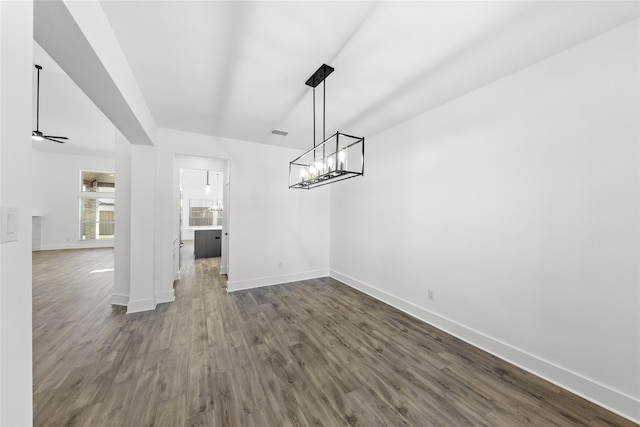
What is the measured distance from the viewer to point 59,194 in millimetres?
7578

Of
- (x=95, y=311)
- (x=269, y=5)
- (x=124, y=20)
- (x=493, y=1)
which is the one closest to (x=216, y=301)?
(x=95, y=311)

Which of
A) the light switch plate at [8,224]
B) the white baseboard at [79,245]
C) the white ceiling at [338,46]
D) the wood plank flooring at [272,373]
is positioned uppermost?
the white ceiling at [338,46]

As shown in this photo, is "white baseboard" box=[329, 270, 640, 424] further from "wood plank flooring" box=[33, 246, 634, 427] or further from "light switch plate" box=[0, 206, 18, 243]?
"light switch plate" box=[0, 206, 18, 243]

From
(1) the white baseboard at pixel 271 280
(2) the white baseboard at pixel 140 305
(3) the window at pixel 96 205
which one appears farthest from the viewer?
(3) the window at pixel 96 205

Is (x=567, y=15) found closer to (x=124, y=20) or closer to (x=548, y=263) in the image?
(x=548, y=263)

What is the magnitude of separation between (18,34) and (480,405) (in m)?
3.26

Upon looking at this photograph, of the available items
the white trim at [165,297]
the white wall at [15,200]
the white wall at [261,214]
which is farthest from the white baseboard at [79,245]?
the white wall at [15,200]

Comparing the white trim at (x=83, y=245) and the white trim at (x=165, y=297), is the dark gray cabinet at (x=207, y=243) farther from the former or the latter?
the white trim at (x=83, y=245)

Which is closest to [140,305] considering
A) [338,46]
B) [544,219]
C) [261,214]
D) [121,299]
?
[121,299]

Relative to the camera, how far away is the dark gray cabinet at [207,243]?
6.93m

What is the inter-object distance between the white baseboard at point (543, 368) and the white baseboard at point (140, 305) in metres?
3.67

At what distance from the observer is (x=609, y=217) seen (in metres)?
1.76

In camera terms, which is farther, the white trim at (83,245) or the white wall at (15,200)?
the white trim at (83,245)

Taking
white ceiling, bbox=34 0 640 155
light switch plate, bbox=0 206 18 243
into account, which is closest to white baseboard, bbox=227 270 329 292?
white ceiling, bbox=34 0 640 155
